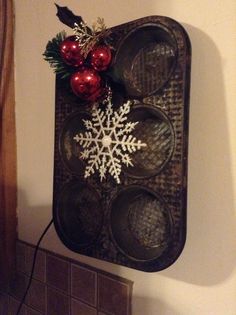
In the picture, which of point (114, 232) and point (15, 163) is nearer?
point (114, 232)

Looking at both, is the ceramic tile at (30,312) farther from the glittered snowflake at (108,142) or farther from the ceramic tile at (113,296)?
the glittered snowflake at (108,142)

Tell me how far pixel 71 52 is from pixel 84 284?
0.56 m

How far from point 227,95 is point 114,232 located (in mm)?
340

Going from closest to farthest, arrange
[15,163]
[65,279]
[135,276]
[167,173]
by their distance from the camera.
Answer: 1. [167,173]
2. [135,276]
3. [65,279]
4. [15,163]

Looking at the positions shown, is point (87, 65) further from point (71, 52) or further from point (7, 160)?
point (7, 160)

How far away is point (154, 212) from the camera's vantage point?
60 centimetres

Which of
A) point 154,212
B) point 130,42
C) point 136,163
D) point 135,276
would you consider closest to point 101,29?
point 130,42

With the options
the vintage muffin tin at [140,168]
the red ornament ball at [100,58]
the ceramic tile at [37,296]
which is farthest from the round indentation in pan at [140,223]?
the ceramic tile at [37,296]

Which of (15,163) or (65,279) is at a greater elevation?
(15,163)

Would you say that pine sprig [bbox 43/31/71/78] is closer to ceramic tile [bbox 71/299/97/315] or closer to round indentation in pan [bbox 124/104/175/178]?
round indentation in pan [bbox 124/104/175/178]

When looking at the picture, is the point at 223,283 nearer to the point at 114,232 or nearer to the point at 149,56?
the point at 114,232

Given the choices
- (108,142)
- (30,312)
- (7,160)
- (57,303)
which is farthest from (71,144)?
(30,312)

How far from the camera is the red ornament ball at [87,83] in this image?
575 millimetres

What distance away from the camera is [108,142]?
620mm
